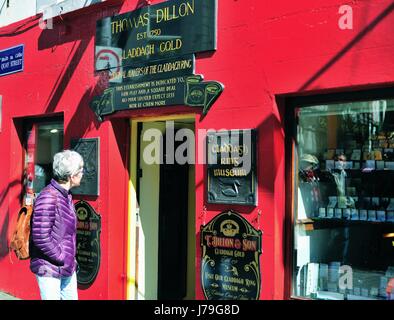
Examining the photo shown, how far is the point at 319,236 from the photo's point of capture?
15.5ft

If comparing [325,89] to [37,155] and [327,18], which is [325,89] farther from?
[37,155]

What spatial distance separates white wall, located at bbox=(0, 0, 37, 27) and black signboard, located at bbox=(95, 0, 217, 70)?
5.56 feet

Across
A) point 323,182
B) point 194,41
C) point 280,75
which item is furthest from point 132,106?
point 323,182

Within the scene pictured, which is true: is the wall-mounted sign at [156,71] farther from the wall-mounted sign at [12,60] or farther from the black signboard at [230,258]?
the wall-mounted sign at [12,60]

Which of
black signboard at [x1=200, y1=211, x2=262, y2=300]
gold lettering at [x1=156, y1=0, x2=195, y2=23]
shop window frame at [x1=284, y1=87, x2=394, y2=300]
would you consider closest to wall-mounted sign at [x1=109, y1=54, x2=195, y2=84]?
gold lettering at [x1=156, y1=0, x2=195, y2=23]

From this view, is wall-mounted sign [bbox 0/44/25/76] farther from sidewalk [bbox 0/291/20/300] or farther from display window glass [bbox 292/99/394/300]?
display window glass [bbox 292/99/394/300]

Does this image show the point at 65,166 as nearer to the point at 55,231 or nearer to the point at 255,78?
the point at 55,231

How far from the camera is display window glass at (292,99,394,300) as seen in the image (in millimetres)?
4309

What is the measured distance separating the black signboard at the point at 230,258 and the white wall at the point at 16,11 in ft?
14.4

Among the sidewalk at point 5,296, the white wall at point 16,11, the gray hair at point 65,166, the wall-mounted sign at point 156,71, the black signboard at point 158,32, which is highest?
the white wall at point 16,11

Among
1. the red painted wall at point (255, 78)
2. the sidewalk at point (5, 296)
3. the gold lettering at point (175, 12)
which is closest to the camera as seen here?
the red painted wall at point (255, 78)

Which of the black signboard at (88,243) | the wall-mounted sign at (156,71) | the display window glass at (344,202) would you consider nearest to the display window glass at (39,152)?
the black signboard at (88,243)

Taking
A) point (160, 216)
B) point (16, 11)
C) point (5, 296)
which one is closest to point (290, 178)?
point (160, 216)

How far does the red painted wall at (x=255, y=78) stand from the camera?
4137 mm
